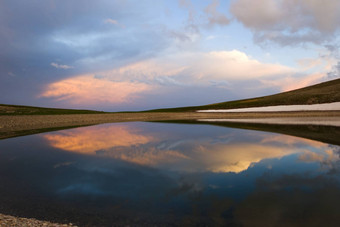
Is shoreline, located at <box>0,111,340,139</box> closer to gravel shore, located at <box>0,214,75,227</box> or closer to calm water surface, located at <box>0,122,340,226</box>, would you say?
calm water surface, located at <box>0,122,340,226</box>

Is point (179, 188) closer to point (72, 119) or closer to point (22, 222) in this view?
point (22, 222)

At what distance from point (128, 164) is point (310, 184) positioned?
929 cm

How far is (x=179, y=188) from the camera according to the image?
896cm

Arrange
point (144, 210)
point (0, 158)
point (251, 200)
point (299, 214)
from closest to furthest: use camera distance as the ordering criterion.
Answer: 1. point (299, 214)
2. point (144, 210)
3. point (251, 200)
4. point (0, 158)

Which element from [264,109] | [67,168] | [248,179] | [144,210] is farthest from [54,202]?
[264,109]

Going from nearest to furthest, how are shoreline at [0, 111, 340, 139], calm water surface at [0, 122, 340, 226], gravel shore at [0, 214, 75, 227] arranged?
gravel shore at [0, 214, 75, 227]
calm water surface at [0, 122, 340, 226]
shoreline at [0, 111, 340, 139]

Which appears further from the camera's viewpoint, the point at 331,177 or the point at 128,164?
the point at 128,164

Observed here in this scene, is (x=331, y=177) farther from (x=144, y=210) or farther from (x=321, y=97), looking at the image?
(x=321, y=97)

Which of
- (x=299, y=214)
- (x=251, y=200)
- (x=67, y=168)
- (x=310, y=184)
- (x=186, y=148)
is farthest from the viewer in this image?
(x=186, y=148)

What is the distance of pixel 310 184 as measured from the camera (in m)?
8.94

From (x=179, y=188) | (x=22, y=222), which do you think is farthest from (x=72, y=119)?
(x=22, y=222)

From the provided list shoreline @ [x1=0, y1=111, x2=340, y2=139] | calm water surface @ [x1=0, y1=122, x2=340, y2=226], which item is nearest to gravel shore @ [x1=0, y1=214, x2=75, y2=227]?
calm water surface @ [x1=0, y1=122, x2=340, y2=226]

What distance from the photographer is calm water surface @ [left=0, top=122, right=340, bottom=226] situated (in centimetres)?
664

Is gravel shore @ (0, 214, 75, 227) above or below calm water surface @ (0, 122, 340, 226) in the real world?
above
